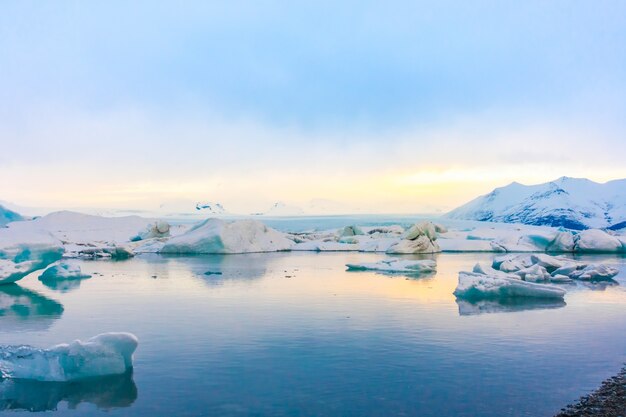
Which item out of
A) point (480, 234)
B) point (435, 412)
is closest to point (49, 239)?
point (435, 412)

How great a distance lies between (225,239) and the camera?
2561 centimetres

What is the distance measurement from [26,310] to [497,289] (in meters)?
8.30

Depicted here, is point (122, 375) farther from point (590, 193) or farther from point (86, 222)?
point (590, 193)

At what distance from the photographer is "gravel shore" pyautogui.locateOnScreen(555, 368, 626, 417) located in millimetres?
4516

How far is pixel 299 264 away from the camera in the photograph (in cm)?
1989

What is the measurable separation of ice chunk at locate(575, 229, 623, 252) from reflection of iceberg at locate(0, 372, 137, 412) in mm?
26002

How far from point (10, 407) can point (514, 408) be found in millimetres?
4076

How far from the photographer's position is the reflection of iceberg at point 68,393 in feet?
15.8

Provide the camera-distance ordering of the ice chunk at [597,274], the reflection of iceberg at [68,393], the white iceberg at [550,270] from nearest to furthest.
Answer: the reflection of iceberg at [68,393], the white iceberg at [550,270], the ice chunk at [597,274]

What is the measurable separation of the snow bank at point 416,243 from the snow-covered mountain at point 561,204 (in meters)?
26.3

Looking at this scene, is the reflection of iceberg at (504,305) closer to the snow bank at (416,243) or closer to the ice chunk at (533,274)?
the ice chunk at (533,274)

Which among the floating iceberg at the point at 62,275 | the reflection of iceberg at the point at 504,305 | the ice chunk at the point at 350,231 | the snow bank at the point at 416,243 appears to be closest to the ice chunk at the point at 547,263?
the reflection of iceberg at the point at 504,305

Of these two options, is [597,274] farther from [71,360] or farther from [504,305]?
[71,360]

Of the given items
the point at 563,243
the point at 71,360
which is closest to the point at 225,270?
the point at 71,360
